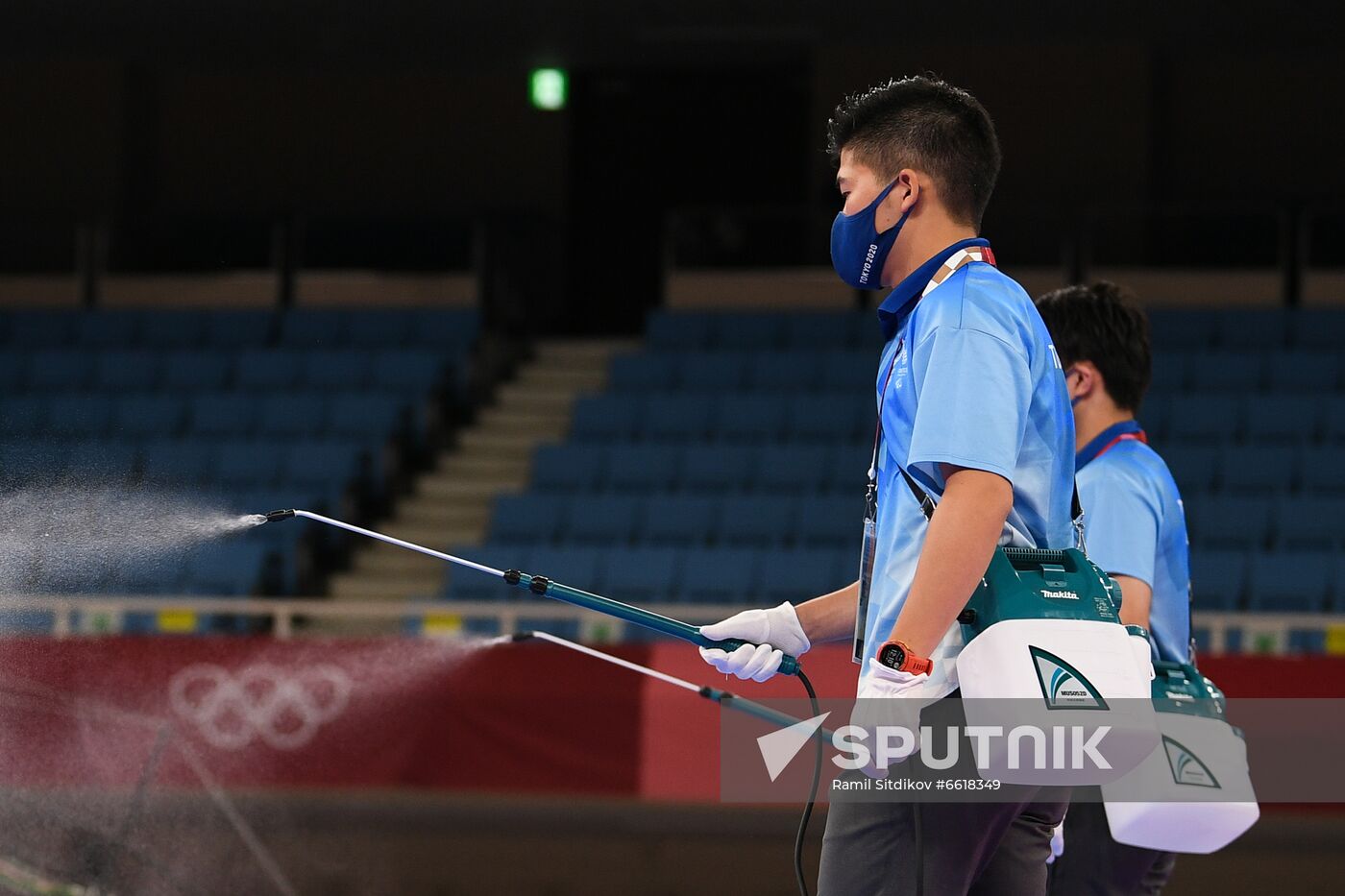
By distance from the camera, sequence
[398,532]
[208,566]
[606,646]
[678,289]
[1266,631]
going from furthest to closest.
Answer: [678,289] < [398,532] < [208,566] < [1266,631] < [606,646]

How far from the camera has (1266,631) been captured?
7.95 meters

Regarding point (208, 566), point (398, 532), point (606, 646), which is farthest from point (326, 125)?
point (606, 646)

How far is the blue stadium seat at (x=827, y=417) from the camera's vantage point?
436 inches

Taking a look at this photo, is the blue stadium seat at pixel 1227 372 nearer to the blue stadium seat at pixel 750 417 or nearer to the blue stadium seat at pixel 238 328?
the blue stadium seat at pixel 750 417

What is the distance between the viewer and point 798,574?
9336 mm

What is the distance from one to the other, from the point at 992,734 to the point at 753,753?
187 inches

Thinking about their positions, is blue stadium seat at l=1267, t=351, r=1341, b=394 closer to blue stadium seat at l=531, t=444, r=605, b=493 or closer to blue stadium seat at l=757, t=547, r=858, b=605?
blue stadium seat at l=757, t=547, r=858, b=605

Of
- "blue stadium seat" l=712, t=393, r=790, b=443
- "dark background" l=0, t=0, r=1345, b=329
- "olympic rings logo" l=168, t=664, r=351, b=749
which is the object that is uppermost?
"dark background" l=0, t=0, r=1345, b=329

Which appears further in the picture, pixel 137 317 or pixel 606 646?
pixel 137 317

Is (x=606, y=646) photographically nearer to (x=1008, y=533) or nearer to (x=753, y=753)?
(x=753, y=753)

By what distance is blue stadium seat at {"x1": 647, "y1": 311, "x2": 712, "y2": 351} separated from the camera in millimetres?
12781

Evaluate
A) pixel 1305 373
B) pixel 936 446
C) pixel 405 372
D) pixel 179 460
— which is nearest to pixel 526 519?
pixel 179 460

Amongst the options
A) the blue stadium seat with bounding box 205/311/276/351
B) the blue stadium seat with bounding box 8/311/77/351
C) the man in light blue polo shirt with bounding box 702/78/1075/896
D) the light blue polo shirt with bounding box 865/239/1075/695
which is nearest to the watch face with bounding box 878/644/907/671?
the man in light blue polo shirt with bounding box 702/78/1075/896

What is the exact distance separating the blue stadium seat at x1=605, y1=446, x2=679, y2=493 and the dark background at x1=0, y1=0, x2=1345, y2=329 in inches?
123
